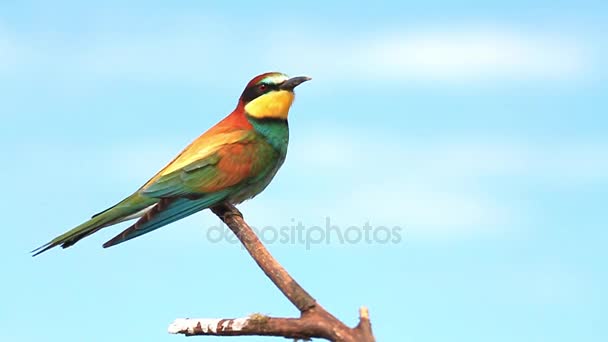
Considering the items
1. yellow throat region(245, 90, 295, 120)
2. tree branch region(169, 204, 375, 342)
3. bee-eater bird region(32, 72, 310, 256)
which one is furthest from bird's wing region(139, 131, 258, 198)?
tree branch region(169, 204, 375, 342)

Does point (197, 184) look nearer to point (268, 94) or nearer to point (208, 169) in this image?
point (208, 169)

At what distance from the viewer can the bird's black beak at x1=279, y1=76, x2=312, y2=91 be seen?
6.52m

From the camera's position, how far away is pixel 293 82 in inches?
257

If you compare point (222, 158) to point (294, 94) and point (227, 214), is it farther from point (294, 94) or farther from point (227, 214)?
point (294, 94)

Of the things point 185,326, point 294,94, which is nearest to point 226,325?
point 185,326

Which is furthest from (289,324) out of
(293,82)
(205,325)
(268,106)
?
(293,82)

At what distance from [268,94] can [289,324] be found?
84.4 inches

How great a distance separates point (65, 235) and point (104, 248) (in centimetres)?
29

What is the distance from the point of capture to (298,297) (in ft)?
16.5

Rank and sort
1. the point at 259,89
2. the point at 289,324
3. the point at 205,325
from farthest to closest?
1. the point at 259,89
2. the point at 205,325
3. the point at 289,324

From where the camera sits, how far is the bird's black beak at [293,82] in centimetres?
652

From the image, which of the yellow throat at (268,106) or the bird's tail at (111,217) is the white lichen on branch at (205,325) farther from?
the yellow throat at (268,106)

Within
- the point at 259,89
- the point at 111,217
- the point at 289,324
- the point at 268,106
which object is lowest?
the point at 289,324

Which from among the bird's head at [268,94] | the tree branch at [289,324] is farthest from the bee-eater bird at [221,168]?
the tree branch at [289,324]
